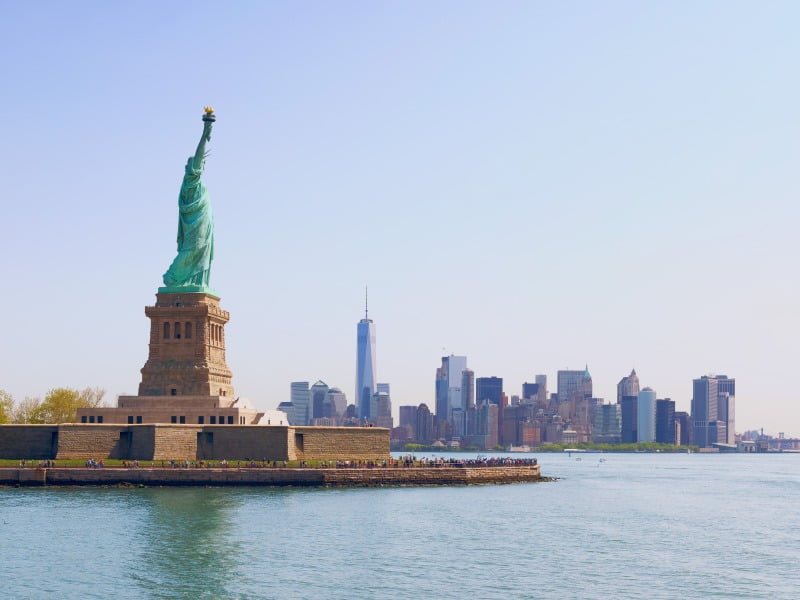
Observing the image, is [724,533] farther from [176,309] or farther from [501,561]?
[176,309]

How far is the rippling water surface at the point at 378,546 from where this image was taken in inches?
1805


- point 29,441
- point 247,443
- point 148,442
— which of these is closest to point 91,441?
point 148,442

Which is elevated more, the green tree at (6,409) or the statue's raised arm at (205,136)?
the statue's raised arm at (205,136)

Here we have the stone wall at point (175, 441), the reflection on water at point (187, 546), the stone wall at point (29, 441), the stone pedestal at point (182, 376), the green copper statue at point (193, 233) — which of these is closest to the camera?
the reflection on water at point (187, 546)

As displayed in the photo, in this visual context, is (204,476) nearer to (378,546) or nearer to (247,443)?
(247,443)

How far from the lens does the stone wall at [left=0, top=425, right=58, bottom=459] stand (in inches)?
3524

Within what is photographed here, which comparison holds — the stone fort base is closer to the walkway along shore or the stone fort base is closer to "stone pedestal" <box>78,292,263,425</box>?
"stone pedestal" <box>78,292,263,425</box>

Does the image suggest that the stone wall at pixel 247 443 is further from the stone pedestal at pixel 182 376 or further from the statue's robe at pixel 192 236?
the statue's robe at pixel 192 236

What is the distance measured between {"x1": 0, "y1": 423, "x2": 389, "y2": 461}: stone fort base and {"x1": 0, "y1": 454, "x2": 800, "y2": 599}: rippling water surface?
7.71 m

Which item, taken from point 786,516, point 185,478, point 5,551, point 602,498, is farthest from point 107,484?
point 786,516

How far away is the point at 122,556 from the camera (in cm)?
5138

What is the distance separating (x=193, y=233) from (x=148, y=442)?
20.7 meters

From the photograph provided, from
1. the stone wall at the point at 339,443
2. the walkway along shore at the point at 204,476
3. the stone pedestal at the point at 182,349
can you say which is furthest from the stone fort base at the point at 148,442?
the stone pedestal at the point at 182,349

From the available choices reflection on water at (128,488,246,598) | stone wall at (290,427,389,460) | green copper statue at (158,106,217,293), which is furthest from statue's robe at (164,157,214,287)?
reflection on water at (128,488,246,598)
